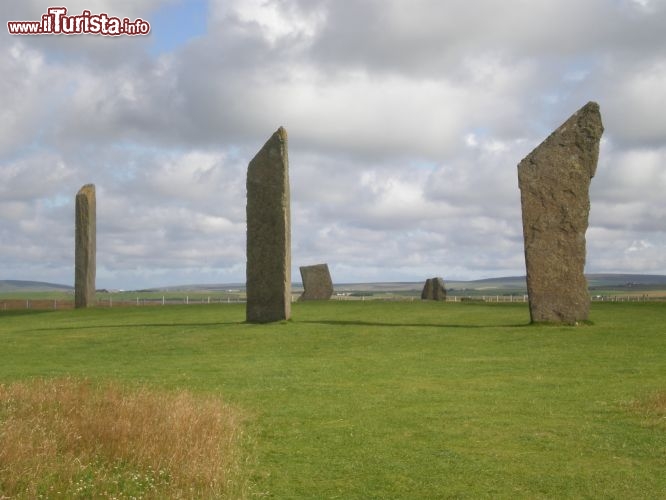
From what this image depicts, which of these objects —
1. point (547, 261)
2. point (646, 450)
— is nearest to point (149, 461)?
point (646, 450)

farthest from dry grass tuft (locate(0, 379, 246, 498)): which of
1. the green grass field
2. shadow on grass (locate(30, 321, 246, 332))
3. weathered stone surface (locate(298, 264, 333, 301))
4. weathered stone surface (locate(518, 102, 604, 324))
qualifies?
weathered stone surface (locate(298, 264, 333, 301))

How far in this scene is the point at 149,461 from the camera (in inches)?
341

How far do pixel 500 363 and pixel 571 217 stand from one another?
8052mm

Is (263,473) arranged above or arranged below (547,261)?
below

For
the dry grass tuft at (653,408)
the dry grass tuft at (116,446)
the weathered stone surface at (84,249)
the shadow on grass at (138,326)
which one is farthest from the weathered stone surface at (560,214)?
the weathered stone surface at (84,249)

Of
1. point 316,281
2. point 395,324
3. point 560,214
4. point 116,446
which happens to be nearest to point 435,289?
point 316,281

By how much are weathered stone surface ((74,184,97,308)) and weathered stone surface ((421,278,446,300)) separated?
722 inches

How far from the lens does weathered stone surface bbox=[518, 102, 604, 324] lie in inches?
932

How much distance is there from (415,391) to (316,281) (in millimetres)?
31345

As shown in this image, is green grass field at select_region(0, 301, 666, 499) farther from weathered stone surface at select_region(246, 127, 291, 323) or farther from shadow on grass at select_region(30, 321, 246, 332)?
weathered stone surface at select_region(246, 127, 291, 323)

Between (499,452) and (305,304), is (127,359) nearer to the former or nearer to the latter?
(499,452)

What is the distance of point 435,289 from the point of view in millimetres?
45344

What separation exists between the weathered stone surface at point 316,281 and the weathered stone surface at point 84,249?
→ 1153 centimetres

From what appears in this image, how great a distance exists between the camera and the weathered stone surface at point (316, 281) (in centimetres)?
4503
